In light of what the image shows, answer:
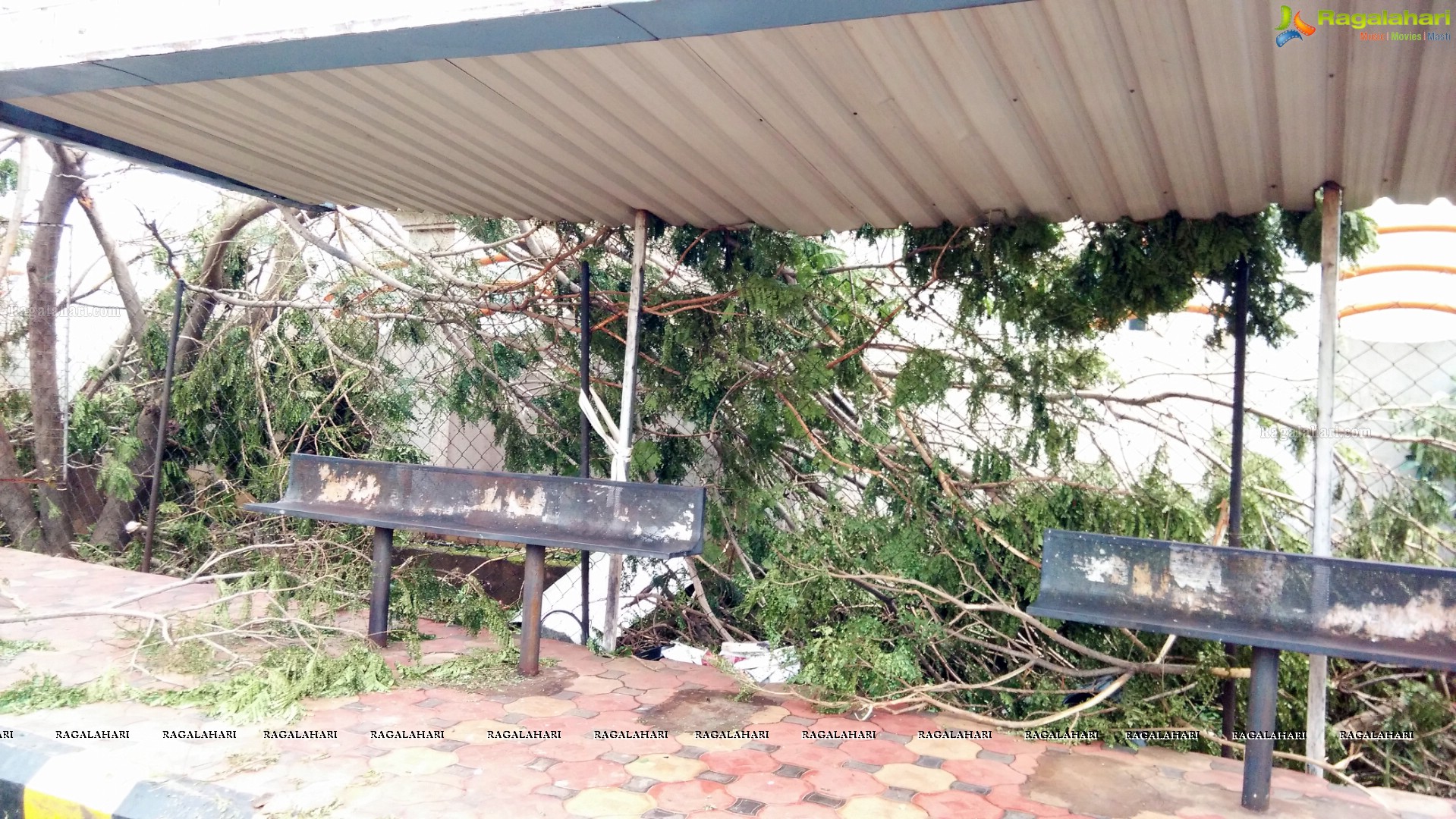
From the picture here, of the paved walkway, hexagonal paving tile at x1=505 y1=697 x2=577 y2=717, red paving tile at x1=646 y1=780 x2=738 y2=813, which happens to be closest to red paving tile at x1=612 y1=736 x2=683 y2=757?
the paved walkway

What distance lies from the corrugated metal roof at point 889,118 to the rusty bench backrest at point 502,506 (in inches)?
58.7

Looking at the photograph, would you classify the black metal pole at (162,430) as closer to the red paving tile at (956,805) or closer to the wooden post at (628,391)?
the wooden post at (628,391)

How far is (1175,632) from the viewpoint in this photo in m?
3.03

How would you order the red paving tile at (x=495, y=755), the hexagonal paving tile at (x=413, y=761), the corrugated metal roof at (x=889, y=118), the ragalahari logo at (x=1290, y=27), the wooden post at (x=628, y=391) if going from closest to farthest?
the ragalahari logo at (x=1290, y=27) → the corrugated metal roof at (x=889, y=118) → the hexagonal paving tile at (x=413, y=761) → the red paving tile at (x=495, y=755) → the wooden post at (x=628, y=391)

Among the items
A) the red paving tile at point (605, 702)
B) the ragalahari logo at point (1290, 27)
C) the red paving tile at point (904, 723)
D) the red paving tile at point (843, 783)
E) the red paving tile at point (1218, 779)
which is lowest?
the red paving tile at point (605, 702)

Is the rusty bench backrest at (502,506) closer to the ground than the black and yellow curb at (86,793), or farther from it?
farther from it

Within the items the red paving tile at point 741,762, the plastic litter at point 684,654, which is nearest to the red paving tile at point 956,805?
the red paving tile at point 741,762

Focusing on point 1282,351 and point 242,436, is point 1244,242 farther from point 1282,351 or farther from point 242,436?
point 242,436

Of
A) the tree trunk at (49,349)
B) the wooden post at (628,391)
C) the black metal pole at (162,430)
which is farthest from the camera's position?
the tree trunk at (49,349)

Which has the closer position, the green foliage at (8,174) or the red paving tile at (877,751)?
the red paving tile at (877,751)

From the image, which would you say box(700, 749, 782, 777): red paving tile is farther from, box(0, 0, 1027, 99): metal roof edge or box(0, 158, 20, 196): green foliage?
box(0, 158, 20, 196): green foliage

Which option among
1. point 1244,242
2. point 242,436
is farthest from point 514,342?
point 1244,242

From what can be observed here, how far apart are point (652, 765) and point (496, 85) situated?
8.43 ft

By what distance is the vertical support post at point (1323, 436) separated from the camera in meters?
3.53
